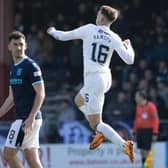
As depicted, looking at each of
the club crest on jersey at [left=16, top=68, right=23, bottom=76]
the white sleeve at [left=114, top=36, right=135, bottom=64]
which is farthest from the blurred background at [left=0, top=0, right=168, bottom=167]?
the club crest on jersey at [left=16, top=68, right=23, bottom=76]

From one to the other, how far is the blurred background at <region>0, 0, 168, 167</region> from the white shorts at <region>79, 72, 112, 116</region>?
7.33 m

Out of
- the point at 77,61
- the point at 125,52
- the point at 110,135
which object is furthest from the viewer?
the point at 77,61

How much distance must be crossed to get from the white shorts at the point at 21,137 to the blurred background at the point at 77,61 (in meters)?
8.12

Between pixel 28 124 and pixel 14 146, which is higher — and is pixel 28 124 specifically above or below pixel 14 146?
above

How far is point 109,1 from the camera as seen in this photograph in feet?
81.0

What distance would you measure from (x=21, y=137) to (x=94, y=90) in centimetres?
159

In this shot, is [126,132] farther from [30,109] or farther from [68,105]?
[30,109]

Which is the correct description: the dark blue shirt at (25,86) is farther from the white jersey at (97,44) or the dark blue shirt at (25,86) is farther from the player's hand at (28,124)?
the white jersey at (97,44)

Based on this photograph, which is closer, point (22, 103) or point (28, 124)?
point (28, 124)

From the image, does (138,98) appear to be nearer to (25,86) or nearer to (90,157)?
(90,157)

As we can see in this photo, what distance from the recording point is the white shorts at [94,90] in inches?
498

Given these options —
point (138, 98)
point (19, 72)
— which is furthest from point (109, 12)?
point (138, 98)

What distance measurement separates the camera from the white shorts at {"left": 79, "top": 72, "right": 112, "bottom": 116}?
12.7m

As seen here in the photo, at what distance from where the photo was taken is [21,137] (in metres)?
11.6
